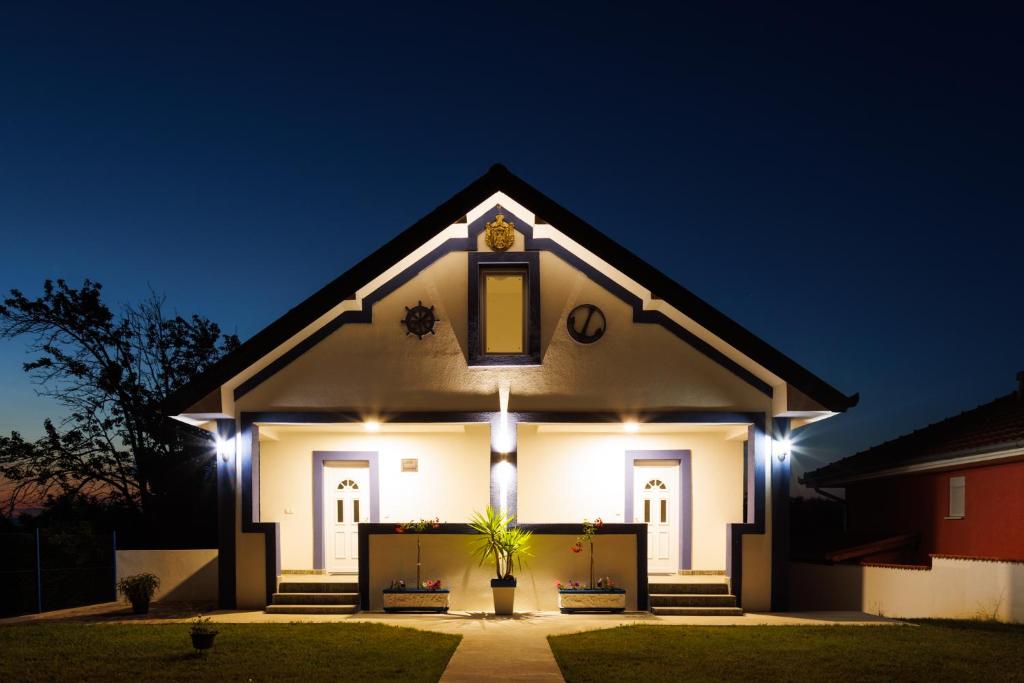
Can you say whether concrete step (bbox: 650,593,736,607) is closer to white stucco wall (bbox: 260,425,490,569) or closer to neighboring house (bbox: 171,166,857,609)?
neighboring house (bbox: 171,166,857,609)

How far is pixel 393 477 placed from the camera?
607 inches

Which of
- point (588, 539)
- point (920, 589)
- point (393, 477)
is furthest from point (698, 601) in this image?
point (393, 477)

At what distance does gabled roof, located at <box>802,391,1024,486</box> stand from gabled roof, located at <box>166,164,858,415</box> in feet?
12.6

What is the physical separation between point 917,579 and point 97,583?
14543 millimetres

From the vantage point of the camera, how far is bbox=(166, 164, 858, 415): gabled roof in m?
13.0

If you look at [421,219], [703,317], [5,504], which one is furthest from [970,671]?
[5,504]

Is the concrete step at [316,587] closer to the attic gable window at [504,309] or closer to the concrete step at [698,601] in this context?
the attic gable window at [504,309]

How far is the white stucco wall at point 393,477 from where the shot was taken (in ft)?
49.7

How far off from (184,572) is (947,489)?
1443 cm

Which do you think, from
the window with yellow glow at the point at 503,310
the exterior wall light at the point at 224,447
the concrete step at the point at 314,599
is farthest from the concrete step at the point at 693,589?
the exterior wall light at the point at 224,447

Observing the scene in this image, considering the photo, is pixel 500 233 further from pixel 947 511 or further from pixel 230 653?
pixel 947 511

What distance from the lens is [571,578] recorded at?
13.2m

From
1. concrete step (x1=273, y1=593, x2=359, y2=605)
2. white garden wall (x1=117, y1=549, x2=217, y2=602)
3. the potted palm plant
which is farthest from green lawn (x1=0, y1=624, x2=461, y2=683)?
white garden wall (x1=117, y1=549, x2=217, y2=602)

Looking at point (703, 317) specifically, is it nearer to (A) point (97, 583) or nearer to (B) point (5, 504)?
(A) point (97, 583)
